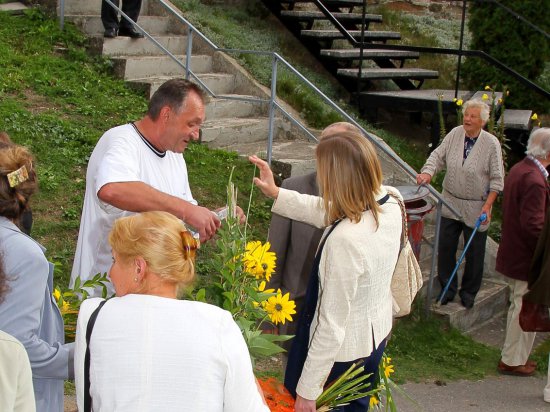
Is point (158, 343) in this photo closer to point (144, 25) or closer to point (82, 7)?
point (82, 7)

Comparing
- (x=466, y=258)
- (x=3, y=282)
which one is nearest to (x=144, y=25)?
(x=466, y=258)

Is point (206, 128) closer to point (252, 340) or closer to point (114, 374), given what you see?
point (252, 340)

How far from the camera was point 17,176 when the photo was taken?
117 inches

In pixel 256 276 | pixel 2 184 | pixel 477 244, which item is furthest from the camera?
pixel 477 244

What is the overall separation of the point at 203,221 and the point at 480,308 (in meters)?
4.69

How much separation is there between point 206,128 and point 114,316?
597 cm

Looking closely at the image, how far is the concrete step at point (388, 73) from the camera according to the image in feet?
33.7

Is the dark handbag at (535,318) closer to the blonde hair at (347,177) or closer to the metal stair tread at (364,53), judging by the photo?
the blonde hair at (347,177)

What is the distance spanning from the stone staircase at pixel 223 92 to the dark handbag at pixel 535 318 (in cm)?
120

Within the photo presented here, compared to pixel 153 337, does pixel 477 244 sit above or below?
below

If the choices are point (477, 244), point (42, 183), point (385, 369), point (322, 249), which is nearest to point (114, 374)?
point (322, 249)

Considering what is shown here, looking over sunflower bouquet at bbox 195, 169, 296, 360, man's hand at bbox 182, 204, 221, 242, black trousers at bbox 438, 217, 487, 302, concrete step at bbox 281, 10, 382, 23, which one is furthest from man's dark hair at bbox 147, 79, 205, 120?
concrete step at bbox 281, 10, 382, 23

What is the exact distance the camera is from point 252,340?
3141 mm

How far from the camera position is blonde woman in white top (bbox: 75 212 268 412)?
2414mm
